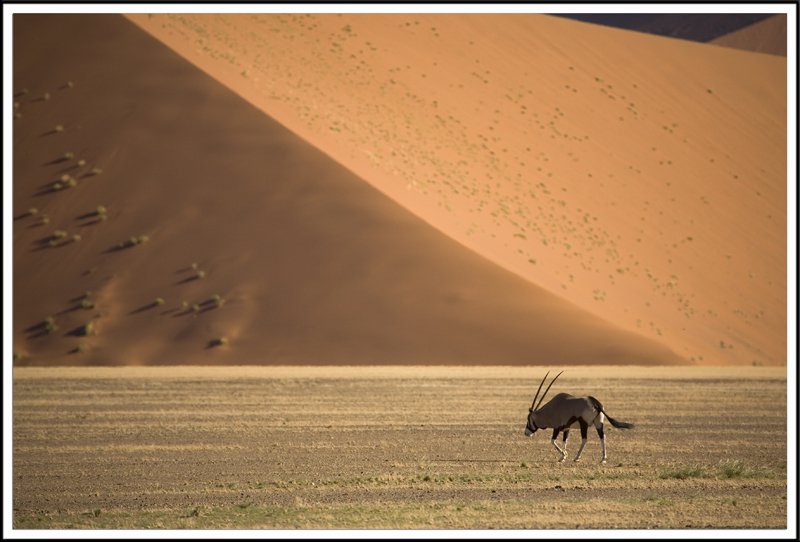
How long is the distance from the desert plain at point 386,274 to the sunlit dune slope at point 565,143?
0.22 metres

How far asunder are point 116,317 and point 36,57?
17.6 m

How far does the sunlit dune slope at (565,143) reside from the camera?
118ft

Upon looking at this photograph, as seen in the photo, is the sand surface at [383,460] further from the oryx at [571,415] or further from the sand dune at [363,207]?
the sand dune at [363,207]

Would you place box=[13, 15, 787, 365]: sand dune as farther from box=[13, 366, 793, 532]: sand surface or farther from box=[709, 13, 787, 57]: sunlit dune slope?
box=[709, 13, 787, 57]: sunlit dune slope

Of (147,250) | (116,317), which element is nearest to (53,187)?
(147,250)

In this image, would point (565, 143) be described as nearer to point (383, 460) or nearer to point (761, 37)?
point (383, 460)

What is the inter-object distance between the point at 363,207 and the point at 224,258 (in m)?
5.59

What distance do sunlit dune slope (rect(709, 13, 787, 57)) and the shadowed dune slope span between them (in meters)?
74.1

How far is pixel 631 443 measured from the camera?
1180cm

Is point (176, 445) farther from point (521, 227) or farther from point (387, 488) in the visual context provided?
point (521, 227)

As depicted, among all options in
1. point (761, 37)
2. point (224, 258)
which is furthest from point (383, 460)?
point (761, 37)

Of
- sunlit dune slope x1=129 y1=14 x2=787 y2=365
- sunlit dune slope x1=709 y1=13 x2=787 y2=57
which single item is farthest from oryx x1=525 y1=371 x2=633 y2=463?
sunlit dune slope x1=709 y1=13 x2=787 y2=57

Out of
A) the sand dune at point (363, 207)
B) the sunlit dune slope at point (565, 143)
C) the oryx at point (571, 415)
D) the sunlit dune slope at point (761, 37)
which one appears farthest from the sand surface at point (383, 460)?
the sunlit dune slope at point (761, 37)

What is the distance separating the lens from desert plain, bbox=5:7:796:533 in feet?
30.5
